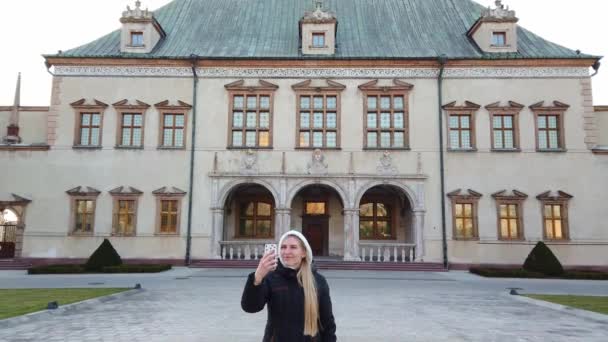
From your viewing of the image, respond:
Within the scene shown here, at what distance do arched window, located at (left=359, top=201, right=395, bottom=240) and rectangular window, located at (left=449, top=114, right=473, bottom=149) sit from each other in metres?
5.54

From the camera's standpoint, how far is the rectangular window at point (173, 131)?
81.8 feet

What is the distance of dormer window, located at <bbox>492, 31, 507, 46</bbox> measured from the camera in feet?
83.5

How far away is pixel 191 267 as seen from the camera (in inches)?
898

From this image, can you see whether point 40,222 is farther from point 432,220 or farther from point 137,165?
point 432,220

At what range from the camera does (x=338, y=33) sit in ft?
91.5

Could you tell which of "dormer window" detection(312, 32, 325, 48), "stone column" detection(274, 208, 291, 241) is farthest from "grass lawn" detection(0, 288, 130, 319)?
"dormer window" detection(312, 32, 325, 48)

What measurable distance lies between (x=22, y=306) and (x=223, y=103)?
658 inches

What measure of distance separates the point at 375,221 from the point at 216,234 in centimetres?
952

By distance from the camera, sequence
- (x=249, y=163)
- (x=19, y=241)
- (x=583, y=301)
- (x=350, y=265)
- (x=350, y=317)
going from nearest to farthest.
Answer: (x=350, y=317) → (x=583, y=301) → (x=350, y=265) → (x=19, y=241) → (x=249, y=163)

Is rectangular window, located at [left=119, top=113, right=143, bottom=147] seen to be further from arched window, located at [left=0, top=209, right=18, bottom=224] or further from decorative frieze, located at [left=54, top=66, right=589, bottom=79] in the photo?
arched window, located at [left=0, top=209, right=18, bottom=224]

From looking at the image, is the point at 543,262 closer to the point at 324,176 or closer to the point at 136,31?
the point at 324,176

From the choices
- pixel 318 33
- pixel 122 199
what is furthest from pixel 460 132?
pixel 122 199

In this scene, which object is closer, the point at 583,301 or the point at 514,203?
the point at 583,301

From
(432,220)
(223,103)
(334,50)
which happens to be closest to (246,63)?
(223,103)
